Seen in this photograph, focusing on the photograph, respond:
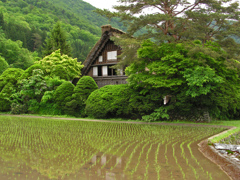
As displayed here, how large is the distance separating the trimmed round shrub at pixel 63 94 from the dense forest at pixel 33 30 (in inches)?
1111

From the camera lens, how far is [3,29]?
75438mm

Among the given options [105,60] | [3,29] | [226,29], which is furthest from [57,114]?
[3,29]

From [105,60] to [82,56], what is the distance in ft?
123

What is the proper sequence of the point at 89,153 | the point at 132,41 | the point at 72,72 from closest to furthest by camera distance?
1. the point at 89,153
2. the point at 132,41
3. the point at 72,72

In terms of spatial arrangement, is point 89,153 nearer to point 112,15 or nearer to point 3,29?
point 112,15

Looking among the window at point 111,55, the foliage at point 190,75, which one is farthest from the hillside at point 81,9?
the foliage at point 190,75

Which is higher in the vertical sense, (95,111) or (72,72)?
(72,72)

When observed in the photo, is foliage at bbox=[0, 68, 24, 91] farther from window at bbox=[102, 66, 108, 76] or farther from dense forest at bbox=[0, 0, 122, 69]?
dense forest at bbox=[0, 0, 122, 69]

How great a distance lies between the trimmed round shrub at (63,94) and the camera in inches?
1069

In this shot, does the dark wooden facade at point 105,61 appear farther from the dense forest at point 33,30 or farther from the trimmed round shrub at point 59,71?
the dense forest at point 33,30

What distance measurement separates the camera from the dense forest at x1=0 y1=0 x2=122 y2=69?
6059cm

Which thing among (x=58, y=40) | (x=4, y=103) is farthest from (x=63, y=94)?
(x=58, y=40)

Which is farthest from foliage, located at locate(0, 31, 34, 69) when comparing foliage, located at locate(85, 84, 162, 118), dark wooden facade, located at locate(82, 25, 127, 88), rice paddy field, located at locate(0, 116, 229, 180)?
rice paddy field, located at locate(0, 116, 229, 180)

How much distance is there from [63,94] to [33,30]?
196 ft
